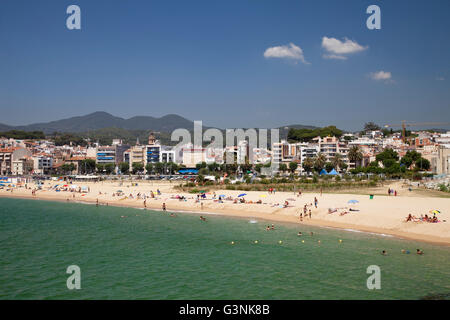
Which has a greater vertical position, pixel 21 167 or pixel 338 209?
pixel 21 167

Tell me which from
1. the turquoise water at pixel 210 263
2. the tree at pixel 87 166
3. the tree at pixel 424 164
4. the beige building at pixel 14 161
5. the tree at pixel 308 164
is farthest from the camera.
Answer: the beige building at pixel 14 161

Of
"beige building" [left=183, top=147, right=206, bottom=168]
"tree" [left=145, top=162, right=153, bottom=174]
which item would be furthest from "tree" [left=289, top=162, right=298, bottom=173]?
"tree" [left=145, top=162, right=153, bottom=174]

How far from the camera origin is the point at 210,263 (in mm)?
20875

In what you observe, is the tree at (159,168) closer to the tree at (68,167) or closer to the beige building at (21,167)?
the tree at (68,167)

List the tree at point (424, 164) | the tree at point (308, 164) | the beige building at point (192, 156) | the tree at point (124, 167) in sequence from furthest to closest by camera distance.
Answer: the beige building at point (192, 156), the tree at point (124, 167), the tree at point (308, 164), the tree at point (424, 164)

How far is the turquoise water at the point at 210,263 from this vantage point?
16531mm

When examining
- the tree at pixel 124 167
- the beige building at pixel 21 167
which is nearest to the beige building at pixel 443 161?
the tree at pixel 124 167

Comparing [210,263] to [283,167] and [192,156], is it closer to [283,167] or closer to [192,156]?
[283,167]

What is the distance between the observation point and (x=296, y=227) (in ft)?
101

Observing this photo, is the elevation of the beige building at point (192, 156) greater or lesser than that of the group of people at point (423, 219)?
greater

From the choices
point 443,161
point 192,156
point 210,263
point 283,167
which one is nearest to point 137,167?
point 192,156

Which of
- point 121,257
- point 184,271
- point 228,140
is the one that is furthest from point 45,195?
point 228,140
